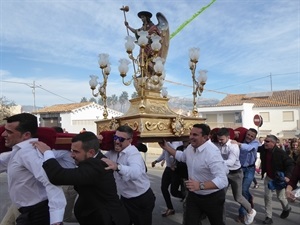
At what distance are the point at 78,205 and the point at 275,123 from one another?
98.9 ft

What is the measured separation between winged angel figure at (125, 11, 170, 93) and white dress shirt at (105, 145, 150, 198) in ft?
4.47

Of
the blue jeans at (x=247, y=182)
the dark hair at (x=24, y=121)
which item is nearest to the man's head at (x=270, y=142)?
the blue jeans at (x=247, y=182)

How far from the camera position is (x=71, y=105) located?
33.2m

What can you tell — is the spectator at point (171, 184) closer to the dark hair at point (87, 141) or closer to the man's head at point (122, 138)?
the man's head at point (122, 138)

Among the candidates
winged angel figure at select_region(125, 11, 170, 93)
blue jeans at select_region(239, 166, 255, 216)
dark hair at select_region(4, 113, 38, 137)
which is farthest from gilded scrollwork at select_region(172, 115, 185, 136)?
dark hair at select_region(4, 113, 38, 137)

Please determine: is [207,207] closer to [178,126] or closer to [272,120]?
[178,126]

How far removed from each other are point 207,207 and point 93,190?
1.59m

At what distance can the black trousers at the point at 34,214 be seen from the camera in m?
2.59

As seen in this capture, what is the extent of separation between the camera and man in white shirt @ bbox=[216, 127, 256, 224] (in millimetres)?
4852

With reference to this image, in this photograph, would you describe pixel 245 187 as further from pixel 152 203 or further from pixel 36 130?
pixel 36 130

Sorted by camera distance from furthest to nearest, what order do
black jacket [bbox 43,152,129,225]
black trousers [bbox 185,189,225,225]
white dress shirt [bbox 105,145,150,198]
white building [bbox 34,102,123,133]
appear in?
white building [bbox 34,102,123,133]
black trousers [bbox 185,189,225,225]
white dress shirt [bbox 105,145,150,198]
black jacket [bbox 43,152,129,225]

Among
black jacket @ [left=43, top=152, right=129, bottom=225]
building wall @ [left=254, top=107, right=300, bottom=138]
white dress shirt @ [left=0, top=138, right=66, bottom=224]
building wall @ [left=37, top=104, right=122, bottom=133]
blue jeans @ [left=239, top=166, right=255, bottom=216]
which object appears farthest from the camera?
building wall @ [left=37, top=104, right=122, bottom=133]

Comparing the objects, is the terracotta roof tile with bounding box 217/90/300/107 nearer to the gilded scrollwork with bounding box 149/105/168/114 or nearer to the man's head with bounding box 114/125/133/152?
the gilded scrollwork with bounding box 149/105/168/114

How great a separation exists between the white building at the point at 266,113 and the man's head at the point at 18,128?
28373 mm
